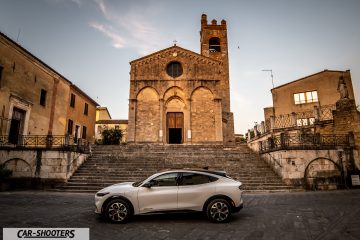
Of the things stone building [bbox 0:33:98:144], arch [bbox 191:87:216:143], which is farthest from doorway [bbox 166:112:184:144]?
stone building [bbox 0:33:98:144]

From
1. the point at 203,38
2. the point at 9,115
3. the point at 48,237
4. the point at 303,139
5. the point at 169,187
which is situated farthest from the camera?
the point at 203,38

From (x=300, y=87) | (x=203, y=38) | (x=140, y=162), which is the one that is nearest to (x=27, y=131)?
(x=140, y=162)

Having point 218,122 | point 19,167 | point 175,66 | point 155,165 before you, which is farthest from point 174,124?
point 19,167

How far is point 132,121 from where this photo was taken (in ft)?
86.3

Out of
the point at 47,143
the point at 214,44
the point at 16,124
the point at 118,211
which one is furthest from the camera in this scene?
the point at 214,44

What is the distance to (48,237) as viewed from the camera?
15.0 feet

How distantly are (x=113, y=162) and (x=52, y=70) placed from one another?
12378 millimetres

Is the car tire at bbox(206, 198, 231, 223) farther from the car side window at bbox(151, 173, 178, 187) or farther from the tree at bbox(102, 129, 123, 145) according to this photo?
the tree at bbox(102, 129, 123, 145)

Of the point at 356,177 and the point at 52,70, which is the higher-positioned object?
the point at 52,70

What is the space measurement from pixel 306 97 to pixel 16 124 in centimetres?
3106

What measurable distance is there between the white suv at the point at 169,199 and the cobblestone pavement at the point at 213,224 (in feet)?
0.97

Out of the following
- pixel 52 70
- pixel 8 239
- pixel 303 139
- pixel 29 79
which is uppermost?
pixel 52 70

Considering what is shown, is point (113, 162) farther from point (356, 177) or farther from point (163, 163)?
point (356, 177)

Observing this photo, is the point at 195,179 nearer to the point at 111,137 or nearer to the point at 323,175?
the point at 323,175
